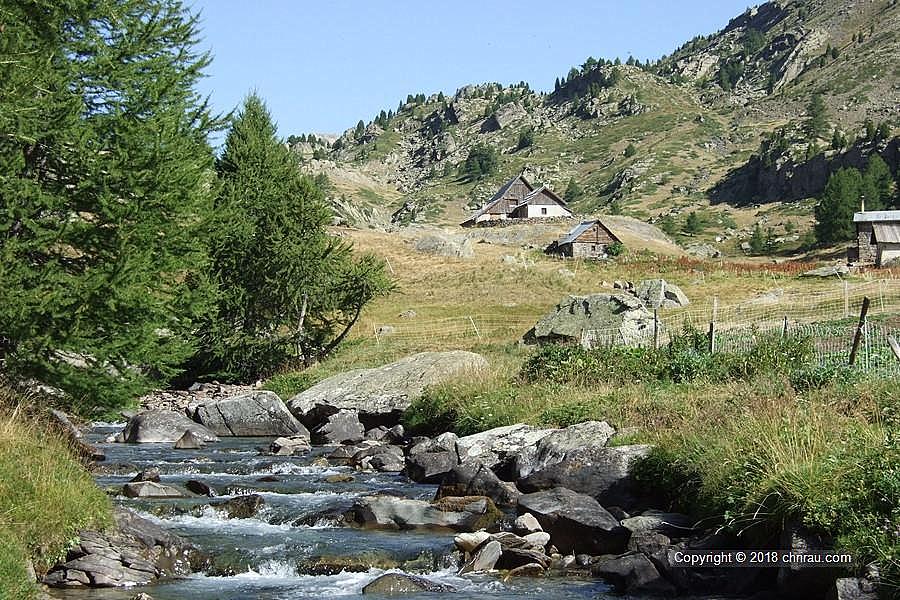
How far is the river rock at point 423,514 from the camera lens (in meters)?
14.2

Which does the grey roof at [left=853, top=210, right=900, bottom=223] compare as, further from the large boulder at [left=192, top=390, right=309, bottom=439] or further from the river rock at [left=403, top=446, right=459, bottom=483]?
the river rock at [left=403, top=446, right=459, bottom=483]

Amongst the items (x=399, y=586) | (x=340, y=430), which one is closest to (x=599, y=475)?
(x=399, y=586)

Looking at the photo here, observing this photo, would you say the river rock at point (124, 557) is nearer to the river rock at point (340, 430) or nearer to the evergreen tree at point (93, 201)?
the evergreen tree at point (93, 201)

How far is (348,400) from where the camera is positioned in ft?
88.5

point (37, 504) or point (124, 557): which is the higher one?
point (37, 504)

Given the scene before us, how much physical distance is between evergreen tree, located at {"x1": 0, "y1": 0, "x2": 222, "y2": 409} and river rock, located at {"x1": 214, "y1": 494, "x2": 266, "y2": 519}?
2749 millimetres

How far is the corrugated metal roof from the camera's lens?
67.4 meters

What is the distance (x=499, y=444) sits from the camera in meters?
18.3

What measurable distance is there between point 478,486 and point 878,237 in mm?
61512

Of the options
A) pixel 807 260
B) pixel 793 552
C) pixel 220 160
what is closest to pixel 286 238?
pixel 220 160

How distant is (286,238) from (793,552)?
28.1 metres

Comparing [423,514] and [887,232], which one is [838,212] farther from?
[423,514]

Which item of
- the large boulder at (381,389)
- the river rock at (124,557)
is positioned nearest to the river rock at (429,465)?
the large boulder at (381,389)

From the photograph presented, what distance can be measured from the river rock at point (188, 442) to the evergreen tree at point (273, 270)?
11123mm
